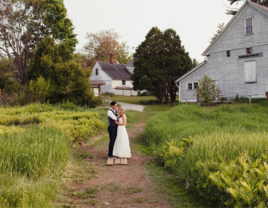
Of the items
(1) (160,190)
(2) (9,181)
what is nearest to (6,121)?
(2) (9,181)

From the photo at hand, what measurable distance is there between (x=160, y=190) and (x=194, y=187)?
2.51ft

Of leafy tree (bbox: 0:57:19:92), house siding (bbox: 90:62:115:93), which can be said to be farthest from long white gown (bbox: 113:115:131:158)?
house siding (bbox: 90:62:115:93)

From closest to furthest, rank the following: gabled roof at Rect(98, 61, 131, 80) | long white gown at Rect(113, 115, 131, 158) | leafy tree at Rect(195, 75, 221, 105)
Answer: long white gown at Rect(113, 115, 131, 158)
leafy tree at Rect(195, 75, 221, 105)
gabled roof at Rect(98, 61, 131, 80)

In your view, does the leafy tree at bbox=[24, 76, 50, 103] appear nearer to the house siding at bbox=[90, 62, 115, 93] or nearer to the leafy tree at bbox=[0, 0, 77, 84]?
the leafy tree at bbox=[0, 0, 77, 84]

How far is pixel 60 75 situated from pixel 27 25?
14500 mm

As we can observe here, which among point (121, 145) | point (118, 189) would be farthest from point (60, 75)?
point (118, 189)

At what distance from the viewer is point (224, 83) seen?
25.2m

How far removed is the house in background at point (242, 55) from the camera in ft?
74.7

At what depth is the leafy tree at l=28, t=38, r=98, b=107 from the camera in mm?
19422

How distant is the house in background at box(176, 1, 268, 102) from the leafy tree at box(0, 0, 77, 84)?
17.1 meters

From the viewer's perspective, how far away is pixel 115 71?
5325 centimetres

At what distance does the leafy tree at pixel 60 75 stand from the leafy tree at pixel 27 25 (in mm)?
7772

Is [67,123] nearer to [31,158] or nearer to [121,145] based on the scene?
[121,145]

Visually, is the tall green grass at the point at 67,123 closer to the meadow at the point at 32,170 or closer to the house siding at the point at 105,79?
the meadow at the point at 32,170
